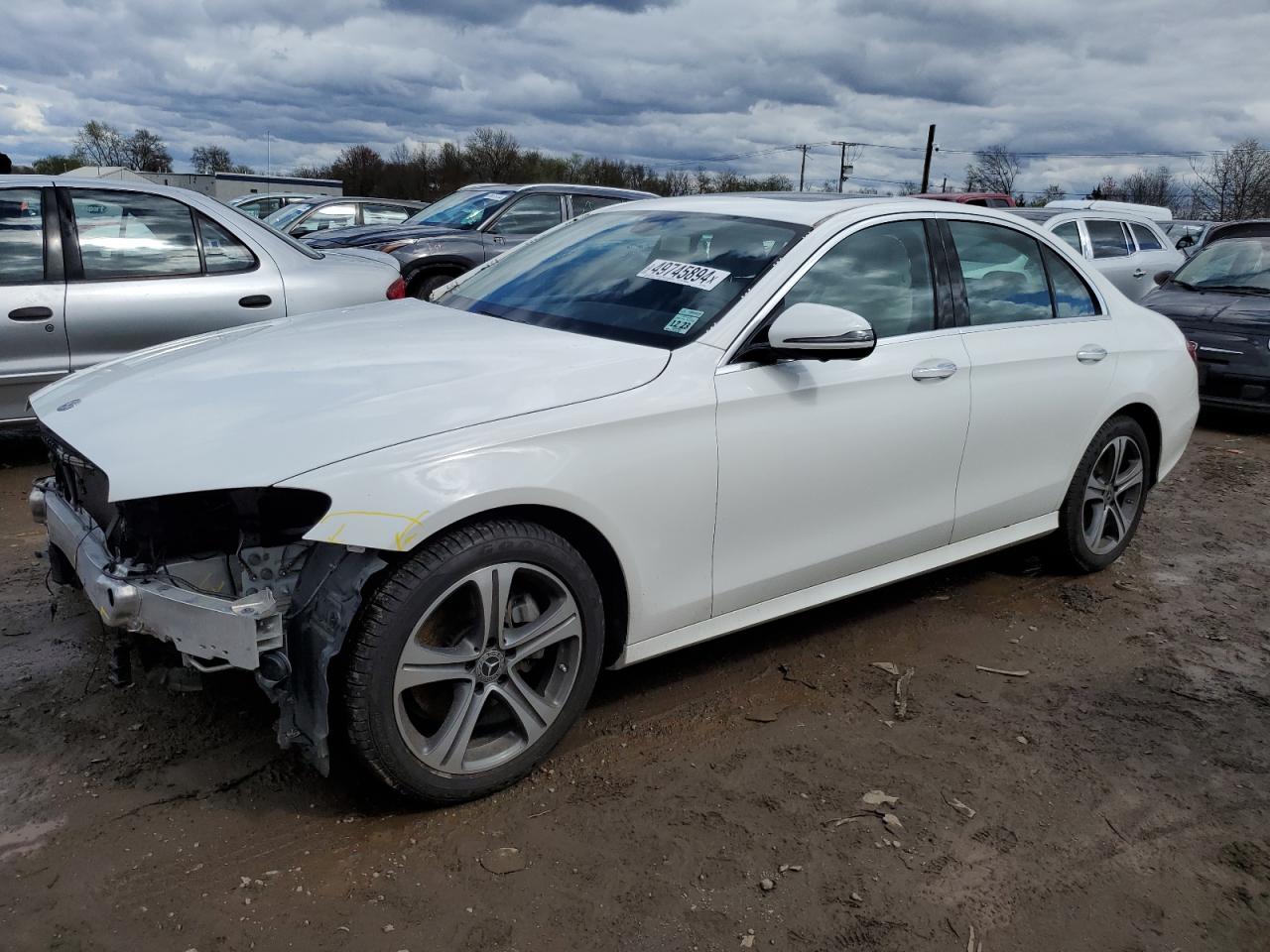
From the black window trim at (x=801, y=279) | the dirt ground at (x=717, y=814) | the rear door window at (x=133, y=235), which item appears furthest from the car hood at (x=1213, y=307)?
the rear door window at (x=133, y=235)

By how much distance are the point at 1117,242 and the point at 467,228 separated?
7.31 m

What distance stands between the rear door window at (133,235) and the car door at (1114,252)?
30.2ft

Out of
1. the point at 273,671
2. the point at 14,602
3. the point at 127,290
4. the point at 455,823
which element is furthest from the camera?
the point at 127,290

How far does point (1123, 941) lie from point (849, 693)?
4.18 feet

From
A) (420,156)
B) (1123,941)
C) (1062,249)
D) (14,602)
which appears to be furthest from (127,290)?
(420,156)

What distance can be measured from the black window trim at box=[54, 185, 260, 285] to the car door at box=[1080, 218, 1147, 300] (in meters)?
9.01

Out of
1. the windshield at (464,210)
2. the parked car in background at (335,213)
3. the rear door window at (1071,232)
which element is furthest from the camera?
the parked car in background at (335,213)

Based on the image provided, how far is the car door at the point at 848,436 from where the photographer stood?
318 cm

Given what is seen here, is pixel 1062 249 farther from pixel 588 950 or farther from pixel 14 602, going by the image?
pixel 14 602

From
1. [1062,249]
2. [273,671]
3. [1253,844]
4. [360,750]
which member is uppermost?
[1062,249]

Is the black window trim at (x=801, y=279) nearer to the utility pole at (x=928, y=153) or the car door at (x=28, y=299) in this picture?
the car door at (x=28, y=299)

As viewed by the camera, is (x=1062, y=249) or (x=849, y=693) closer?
(x=849, y=693)

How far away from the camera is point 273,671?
2523 mm

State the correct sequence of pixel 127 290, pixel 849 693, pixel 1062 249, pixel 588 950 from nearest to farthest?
pixel 588 950 < pixel 849 693 < pixel 1062 249 < pixel 127 290
